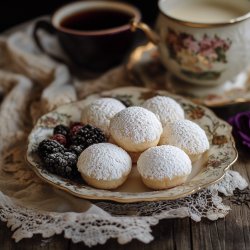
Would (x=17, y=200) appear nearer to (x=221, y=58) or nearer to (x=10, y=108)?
(x=10, y=108)

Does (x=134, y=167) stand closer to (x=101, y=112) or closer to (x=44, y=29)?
(x=101, y=112)

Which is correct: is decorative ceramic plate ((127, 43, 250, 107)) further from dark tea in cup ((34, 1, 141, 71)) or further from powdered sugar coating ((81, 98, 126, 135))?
powdered sugar coating ((81, 98, 126, 135))

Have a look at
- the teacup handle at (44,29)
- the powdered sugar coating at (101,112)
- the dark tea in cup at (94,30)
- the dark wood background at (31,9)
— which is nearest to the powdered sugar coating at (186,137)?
the powdered sugar coating at (101,112)

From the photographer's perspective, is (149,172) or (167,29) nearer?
(149,172)

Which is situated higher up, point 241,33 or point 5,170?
point 241,33

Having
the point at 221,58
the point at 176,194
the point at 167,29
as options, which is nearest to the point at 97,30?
the point at 167,29

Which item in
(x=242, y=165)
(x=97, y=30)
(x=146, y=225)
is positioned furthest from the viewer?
(x=97, y=30)
